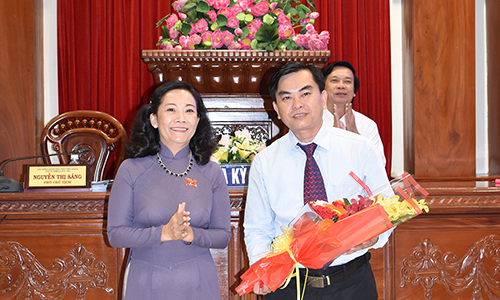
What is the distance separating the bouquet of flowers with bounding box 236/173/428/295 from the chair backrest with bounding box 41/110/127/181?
1.41 m

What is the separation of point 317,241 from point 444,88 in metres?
2.11

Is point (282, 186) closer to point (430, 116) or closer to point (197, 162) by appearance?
point (197, 162)

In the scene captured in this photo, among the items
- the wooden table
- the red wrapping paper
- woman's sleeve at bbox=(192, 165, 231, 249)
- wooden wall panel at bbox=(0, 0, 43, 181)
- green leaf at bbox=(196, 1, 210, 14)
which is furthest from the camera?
wooden wall panel at bbox=(0, 0, 43, 181)

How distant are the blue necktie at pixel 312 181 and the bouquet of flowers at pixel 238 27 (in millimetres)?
1042

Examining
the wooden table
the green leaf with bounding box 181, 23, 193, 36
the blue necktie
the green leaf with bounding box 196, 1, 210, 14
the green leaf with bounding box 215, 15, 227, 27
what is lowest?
the wooden table

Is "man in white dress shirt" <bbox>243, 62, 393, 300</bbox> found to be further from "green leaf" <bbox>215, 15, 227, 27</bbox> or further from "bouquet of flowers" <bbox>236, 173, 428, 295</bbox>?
"green leaf" <bbox>215, 15, 227, 27</bbox>

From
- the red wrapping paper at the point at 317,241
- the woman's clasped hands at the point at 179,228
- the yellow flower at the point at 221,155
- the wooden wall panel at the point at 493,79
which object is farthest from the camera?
the wooden wall panel at the point at 493,79

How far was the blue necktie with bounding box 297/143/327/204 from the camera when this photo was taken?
1.37 meters

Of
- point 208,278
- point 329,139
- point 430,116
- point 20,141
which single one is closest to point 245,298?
point 208,278

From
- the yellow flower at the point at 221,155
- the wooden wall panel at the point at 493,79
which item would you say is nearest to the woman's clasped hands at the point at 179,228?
the yellow flower at the point at 221,155

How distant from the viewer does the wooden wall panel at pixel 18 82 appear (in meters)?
3.30

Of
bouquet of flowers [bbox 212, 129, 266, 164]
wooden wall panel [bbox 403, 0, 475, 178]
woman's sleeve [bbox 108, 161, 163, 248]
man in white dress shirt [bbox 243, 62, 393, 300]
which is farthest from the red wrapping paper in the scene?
wooden wall panel [bbox 403, 0, 475, 178]

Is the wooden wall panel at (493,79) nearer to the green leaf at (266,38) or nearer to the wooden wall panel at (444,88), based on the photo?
A: the wooden wall panel at (444,88)

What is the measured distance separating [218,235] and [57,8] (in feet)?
10.4
